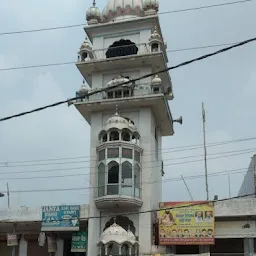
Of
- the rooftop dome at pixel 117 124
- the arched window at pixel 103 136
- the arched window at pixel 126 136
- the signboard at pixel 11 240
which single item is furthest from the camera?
the signboard at pixel 11 240

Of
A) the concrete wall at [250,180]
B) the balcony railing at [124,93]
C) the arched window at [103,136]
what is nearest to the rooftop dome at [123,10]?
the balcony railing at [124,93]

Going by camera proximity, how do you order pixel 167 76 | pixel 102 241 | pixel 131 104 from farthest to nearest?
pixel 167 76, pixel 131 104, pixel 102 241

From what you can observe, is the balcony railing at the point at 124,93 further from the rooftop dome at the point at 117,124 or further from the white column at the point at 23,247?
the white column at the point at 23,247

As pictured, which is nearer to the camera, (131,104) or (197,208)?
(197,208)

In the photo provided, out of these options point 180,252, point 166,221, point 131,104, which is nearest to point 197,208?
point 166,221

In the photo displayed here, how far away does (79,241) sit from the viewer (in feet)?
107

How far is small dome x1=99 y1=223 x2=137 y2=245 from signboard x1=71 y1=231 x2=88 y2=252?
2809 millimetres

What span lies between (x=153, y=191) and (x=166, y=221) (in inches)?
109

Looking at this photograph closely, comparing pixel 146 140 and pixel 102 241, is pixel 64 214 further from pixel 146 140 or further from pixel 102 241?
pixel 146 140

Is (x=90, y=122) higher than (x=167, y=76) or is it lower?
lower

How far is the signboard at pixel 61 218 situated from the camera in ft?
107

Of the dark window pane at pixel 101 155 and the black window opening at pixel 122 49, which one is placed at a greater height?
the black window opening at pixel 122 49

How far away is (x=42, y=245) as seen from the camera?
1335 inches

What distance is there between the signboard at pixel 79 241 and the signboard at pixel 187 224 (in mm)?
5210
